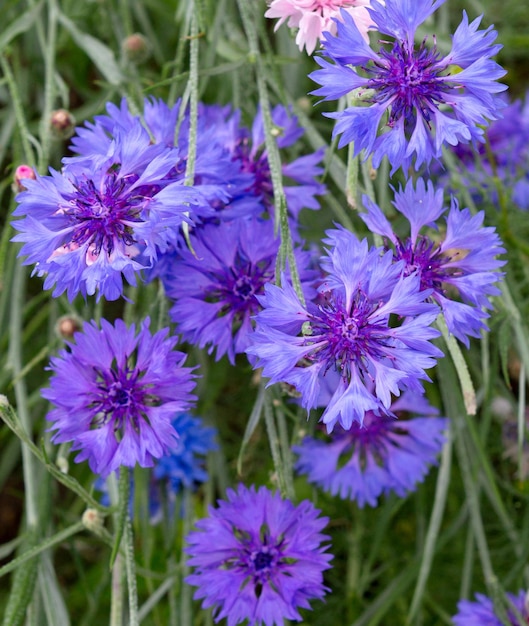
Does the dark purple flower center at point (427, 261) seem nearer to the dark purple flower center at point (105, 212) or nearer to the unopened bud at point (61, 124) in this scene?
Result: the dark purple flower center at point (105, 212)

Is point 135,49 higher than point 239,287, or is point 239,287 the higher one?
point 135,49

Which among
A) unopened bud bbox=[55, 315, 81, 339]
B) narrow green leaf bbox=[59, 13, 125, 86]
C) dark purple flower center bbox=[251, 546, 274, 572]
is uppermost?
narrow green leaf bbox=[59, 13, 125, 86]

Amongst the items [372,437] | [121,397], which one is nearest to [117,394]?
[121,397]

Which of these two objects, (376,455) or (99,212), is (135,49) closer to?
(99,212)

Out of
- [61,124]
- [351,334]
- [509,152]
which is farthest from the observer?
[509,152]

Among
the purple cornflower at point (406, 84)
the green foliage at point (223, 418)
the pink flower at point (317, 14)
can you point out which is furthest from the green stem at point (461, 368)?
the pink flower at point (317, 14)

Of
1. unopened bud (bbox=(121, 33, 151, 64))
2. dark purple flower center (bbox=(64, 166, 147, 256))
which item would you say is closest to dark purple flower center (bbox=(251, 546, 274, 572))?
dark purple flower center (bbox=(64, 166, 147, 256))

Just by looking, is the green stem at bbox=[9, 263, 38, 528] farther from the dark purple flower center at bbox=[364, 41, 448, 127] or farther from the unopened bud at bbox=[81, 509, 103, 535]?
the dark purple flower center at bbox=[364, 41, 448, 127]
